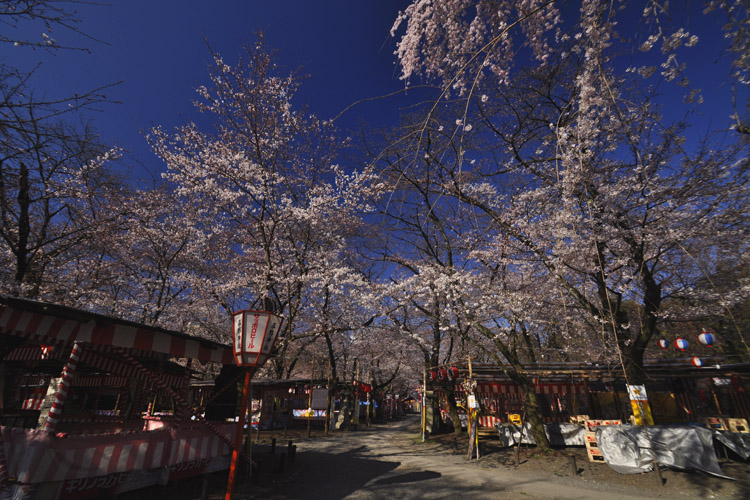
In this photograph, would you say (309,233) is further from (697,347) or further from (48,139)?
(697,347)

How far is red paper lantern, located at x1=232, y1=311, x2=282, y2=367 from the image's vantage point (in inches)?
265

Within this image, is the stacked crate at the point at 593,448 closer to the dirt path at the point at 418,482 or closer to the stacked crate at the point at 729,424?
the dirt path at the point at 418,482

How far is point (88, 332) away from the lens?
599 centimetres

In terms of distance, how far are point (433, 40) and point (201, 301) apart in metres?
17.5

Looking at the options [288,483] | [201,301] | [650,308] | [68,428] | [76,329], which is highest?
[201,301]

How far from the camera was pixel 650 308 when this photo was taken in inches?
431

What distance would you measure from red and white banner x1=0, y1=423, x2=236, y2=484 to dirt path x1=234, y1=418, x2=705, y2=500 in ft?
6.23

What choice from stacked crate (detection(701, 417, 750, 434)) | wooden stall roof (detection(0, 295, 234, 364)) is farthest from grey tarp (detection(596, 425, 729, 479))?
wooden stall roof (detection(0, 295, 234, 364))

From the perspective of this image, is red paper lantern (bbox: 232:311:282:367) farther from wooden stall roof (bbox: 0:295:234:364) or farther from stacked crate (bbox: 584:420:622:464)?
stacked crate (bbox: 584:420:622:464)

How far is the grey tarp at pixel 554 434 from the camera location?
1398 centimetres

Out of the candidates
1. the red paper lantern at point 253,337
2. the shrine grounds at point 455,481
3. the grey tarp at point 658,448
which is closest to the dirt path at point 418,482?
the shrine grounds at point 455,481

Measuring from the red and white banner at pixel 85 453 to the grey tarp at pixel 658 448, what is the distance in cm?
1178

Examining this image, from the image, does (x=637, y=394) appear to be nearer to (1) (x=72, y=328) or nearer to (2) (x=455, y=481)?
(2) (x=455, y=481)

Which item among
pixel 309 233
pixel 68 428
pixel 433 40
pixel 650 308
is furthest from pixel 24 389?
pixel 650 308
